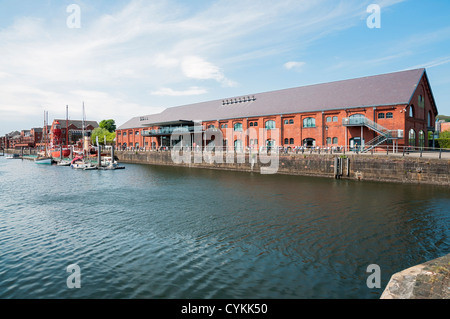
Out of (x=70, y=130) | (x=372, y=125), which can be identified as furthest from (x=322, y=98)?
(x=70, y=130)

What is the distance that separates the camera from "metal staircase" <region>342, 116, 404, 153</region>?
31719 millimetres

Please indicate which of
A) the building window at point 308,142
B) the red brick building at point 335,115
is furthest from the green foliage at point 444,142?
the building window at point 308,142

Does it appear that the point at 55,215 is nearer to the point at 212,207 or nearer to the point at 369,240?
the point at 212,207

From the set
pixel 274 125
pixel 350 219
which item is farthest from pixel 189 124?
pixel 350 219

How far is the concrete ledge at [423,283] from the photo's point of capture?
16.0ft

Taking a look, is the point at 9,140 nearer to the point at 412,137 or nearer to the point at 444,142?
the point at 412,137

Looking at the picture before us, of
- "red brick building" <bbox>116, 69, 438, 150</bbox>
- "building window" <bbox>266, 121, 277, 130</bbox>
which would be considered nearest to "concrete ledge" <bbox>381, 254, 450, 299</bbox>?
"red brick building" <bbox>116, 69, 438, 150</bbox>

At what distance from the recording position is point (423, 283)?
510 centimetres

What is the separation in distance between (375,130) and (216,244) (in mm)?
29607

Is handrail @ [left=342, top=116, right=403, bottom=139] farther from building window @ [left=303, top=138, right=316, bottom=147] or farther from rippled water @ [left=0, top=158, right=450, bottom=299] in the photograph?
rippled water @ [left=0, top=158, right=450, bottom=299]

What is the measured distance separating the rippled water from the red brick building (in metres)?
17.2

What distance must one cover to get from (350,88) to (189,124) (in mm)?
30120

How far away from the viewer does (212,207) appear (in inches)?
647
